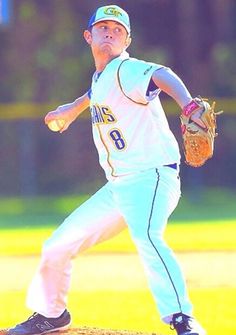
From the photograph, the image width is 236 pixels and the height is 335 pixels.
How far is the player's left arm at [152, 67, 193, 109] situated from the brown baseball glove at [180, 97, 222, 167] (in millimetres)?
39

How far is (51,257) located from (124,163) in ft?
2.41

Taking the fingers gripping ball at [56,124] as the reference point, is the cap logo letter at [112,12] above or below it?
above

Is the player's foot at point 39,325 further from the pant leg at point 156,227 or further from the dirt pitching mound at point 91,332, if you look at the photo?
the pant leg at point 156,227

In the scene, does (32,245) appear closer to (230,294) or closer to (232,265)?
(232,265)

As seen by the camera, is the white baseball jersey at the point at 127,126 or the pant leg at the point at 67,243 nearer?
the white baseball jersey at the point at 127,126

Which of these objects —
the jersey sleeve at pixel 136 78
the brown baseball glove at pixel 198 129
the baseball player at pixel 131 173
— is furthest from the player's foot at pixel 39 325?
the jersey sleeve at pixel 136 78

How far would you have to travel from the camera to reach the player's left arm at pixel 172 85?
18.8 ft

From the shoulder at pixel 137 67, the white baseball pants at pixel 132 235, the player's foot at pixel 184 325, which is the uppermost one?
the shoulder at pixel 137 67

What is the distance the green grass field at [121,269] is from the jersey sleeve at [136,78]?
1.66 m

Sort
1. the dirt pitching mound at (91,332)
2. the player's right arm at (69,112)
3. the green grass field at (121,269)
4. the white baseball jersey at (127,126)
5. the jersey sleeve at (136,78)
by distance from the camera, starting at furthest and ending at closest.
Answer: the green grass field at (121,269), the player's right arm at (69,112), the dirt pitching mound at (91,332), the white baseball jersey at (127,126), the jersey sleeve at (136,78)

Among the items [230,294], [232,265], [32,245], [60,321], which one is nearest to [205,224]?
[32,245]

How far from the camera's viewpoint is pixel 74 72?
71.6 ft

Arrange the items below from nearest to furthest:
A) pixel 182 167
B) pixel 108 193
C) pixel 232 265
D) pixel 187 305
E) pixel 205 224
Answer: pixel 187 305
pixel 108 193
pixel 232 265
pixel 205 224
pixel 182 167

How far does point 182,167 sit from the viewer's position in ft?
61.7
